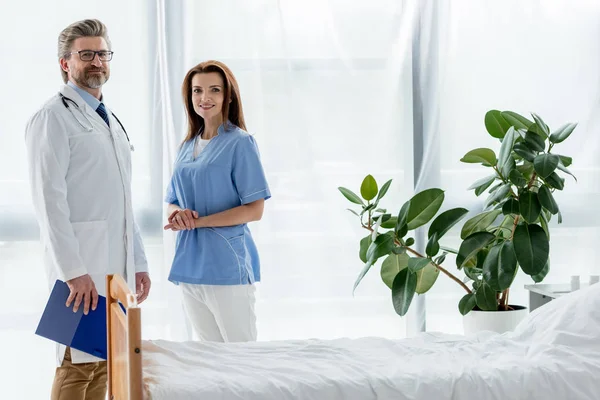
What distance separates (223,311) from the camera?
97.8 inches

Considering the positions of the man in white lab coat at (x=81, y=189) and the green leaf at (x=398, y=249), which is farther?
the green leaf at (x=398, y=249)

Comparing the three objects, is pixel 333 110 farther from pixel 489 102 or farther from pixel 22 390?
pixel 22 390

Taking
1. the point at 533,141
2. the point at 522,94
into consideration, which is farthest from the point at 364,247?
the point at 522,94

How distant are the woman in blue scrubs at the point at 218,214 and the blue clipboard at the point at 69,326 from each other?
483 millimetres

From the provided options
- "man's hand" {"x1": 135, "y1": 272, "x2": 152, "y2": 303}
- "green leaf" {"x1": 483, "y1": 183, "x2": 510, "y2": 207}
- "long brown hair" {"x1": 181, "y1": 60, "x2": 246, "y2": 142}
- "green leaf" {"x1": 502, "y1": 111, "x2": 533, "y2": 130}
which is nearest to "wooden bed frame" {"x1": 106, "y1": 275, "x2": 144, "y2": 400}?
"man's hand" {"x1": 135, "y1": 272, "x2": 152, "y2": 303}

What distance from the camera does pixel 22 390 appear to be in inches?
122

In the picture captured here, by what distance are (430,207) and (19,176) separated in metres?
1.58

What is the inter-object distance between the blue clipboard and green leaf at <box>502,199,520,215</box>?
1.38m

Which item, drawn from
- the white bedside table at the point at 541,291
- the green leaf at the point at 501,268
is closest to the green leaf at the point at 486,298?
the white bedside table at the point at 541,291

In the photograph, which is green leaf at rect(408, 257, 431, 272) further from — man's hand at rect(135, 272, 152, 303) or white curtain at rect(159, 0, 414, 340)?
man's hand at rect(135, 272, 152, 303)

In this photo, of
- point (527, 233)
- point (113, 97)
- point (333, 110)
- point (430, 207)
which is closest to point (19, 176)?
point (113, 97)

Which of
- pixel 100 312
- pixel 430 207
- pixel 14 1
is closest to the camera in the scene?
pixel 100 312

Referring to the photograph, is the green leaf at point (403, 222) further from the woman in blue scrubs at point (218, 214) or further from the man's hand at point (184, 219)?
the man's hand at point (184, 219)

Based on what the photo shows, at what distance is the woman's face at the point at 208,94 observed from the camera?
2541mm
